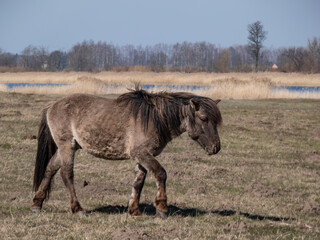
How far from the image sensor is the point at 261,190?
9.88 metres

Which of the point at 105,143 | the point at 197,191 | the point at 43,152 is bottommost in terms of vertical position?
the point at 197,191

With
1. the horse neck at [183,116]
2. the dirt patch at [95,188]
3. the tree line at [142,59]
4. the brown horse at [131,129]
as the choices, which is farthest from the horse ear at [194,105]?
the tree line at [142,59]

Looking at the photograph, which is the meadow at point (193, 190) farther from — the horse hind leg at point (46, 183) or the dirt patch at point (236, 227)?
the horse hind leg at point (46, 183)

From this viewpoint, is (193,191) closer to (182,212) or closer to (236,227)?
(182,212)

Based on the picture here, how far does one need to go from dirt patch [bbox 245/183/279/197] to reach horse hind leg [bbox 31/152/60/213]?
3.94 metres

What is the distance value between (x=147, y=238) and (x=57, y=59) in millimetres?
130869

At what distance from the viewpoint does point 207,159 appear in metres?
13.3

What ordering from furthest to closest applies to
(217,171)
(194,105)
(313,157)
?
(313,157), (217,171), (194,105)

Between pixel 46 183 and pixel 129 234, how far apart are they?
7.97 ft

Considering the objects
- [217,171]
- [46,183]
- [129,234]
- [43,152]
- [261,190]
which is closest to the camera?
[129,234]

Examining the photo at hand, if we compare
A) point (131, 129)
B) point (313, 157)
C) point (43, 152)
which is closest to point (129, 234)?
point (131, 129)

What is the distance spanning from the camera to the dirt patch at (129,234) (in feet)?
18.0

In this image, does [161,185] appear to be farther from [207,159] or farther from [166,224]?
[207,159]

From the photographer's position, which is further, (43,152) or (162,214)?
(43,152)
